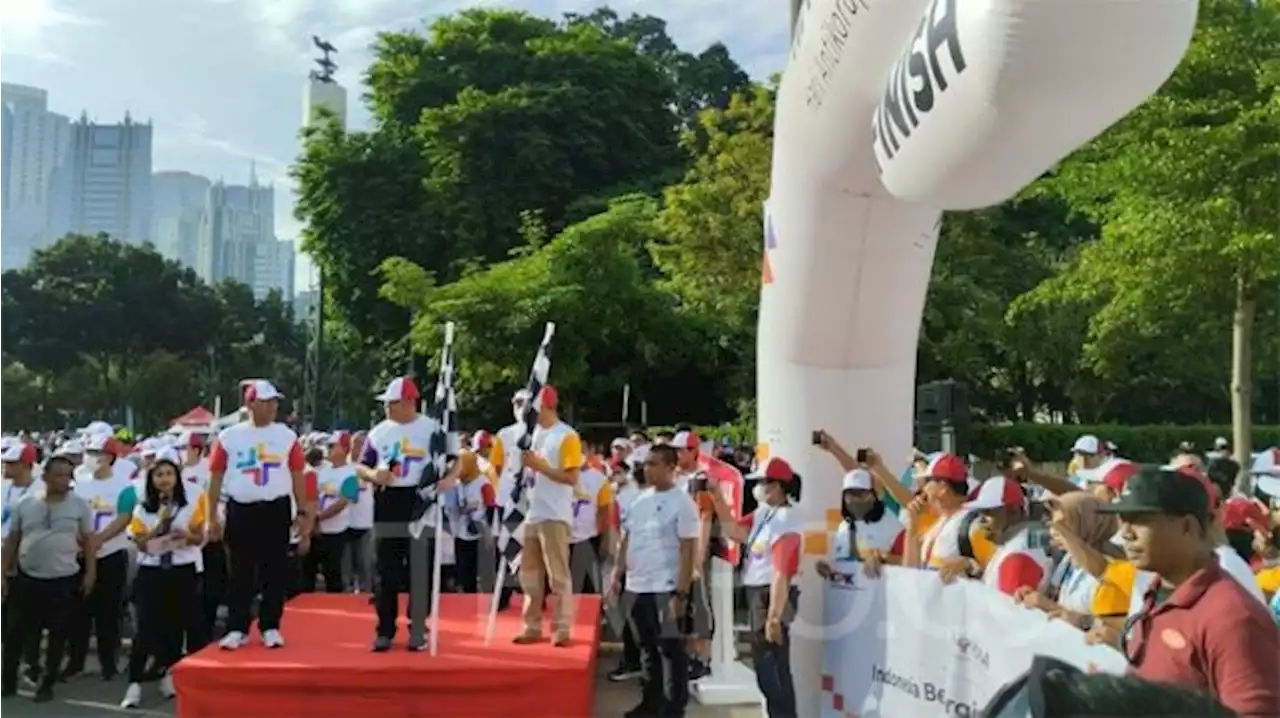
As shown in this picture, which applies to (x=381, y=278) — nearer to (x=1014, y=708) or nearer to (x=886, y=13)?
(x=886, y=13)

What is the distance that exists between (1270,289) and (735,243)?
327 inches

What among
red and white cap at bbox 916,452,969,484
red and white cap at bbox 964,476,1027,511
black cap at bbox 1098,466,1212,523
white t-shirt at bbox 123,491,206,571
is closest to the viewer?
black cap at bbox 1098,466,1212,523

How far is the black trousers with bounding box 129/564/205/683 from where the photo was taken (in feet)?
24.5

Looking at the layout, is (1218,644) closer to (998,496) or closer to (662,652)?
(998,496)

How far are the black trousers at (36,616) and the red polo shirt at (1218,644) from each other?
6.78 metres

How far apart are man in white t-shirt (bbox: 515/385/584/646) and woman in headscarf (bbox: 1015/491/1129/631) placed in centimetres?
289

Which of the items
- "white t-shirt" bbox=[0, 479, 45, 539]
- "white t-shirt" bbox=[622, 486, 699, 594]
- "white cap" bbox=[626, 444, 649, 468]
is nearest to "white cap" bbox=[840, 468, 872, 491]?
"white t-shirt" bbox=[622, 486, 699, 594]

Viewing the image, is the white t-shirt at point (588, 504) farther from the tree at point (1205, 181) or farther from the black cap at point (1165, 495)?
the tree at point (1205, 181)

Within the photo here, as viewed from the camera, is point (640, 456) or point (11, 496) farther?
point (640, 456)

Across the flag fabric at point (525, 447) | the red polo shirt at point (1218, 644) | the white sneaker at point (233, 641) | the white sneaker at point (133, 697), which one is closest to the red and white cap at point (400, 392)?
the flag fabric at point (525, 447)

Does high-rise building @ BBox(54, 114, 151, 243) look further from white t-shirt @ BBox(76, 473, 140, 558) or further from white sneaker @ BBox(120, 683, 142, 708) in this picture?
white sneaker @ BBox(120, 683, 142, 708)

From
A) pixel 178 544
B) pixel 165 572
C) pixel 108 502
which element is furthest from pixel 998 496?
pixel 108 502

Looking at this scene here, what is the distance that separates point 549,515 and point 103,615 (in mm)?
3439

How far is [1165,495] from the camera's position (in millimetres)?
2641
